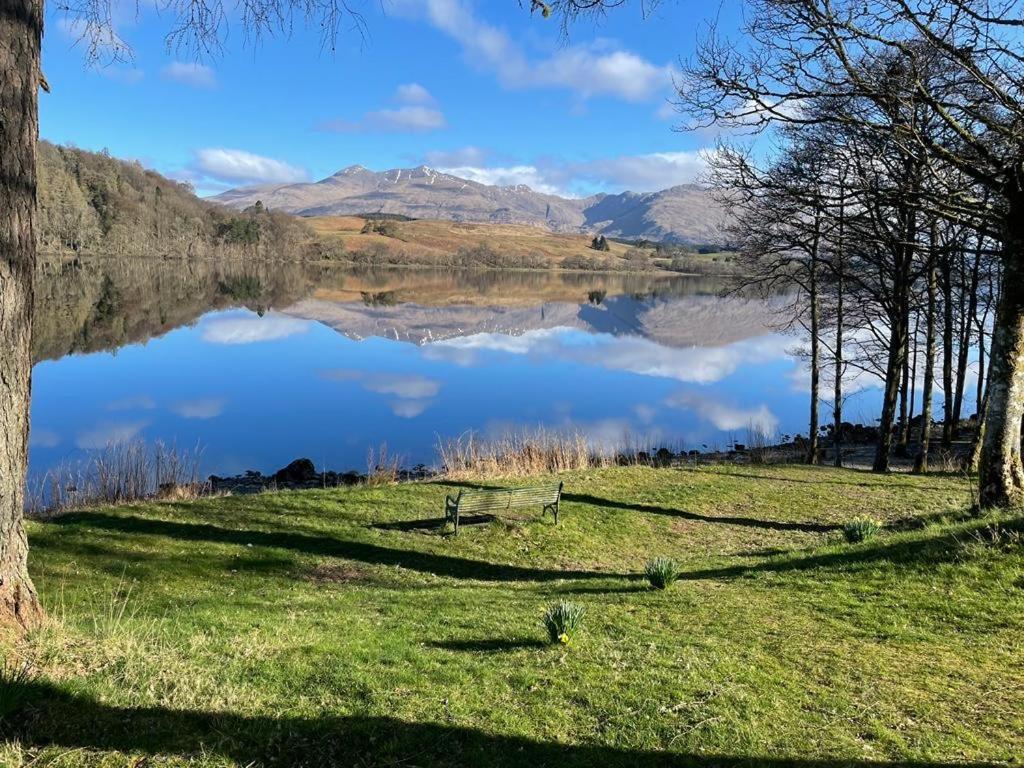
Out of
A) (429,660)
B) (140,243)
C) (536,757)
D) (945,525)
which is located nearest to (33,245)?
(429,660)

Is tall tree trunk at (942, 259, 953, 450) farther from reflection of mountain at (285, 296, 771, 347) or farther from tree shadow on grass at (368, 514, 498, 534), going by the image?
reflection of mountain at (285, 296, 771, 347)

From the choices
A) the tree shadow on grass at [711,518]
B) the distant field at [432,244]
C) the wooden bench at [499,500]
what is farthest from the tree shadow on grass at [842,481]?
the distant field at [432,244]

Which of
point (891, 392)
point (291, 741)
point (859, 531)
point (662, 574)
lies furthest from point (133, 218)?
point (291, 741)

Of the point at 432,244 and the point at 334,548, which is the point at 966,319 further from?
the point at 432,244

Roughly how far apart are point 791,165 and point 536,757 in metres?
17.2

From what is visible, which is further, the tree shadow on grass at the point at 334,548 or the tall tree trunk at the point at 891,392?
the tall tree trunk at the point at 891,392

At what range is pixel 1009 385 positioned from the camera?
8.89 meters

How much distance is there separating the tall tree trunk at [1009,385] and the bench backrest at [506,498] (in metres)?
6.44

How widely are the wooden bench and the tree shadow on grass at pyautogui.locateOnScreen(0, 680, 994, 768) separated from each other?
6.88 meters

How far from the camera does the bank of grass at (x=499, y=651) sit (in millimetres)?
3820

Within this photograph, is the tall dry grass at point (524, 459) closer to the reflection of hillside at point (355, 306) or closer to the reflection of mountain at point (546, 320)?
the reflection of hillside at point (355, 306)

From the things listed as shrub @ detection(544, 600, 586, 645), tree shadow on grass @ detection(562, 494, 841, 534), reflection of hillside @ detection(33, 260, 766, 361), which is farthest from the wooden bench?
reflection of hillside @ detection(33, 260, 766, 361)

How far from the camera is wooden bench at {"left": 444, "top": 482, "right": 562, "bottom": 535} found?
36.1 ft

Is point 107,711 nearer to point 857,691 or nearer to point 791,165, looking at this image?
point 857,691
